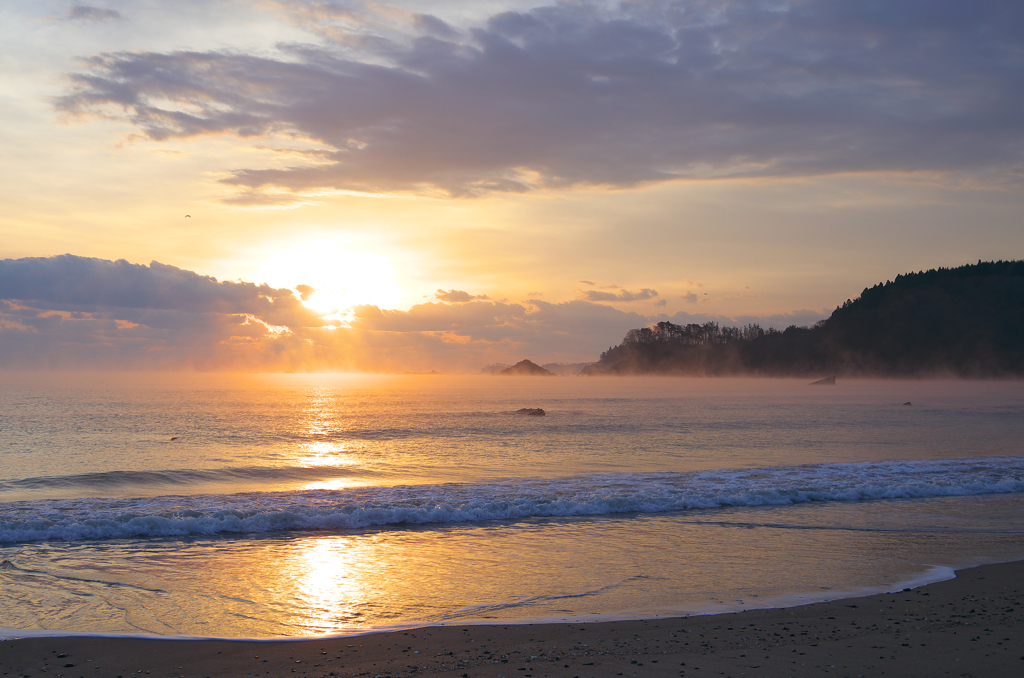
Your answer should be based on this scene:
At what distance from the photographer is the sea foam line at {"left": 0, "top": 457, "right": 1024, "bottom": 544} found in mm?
16641

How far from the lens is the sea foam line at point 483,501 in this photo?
16641 millimetres

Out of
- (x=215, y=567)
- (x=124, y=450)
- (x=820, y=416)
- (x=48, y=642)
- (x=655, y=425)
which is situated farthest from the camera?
(x=820, y=416)

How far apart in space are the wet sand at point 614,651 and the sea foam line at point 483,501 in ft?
27.9

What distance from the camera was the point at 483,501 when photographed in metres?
20.0

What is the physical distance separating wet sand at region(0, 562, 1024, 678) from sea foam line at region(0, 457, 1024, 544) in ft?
27.9

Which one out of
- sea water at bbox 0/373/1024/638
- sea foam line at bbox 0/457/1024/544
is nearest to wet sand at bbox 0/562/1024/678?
sea water at bbox 0/373/1024/638

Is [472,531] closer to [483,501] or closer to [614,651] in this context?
[483,501]

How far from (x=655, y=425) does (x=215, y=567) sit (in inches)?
1879

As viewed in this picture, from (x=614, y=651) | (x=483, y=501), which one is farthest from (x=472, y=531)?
(x=614, y=651)

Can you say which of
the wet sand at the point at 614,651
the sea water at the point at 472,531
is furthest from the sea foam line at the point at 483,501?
the wet sand at the point at 614,651

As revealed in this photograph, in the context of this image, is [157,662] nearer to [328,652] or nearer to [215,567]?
[328,652]

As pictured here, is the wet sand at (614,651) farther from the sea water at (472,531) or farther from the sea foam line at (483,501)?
the sea foam line at (483,501)

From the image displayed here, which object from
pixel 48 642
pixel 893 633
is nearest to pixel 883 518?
pixel 893 633

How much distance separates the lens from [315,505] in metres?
19.5
